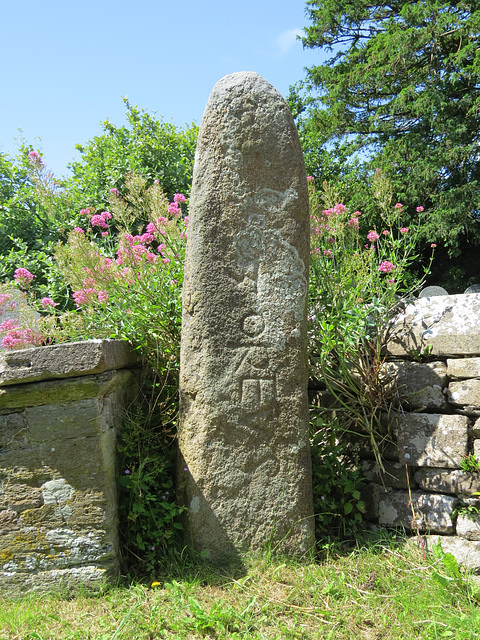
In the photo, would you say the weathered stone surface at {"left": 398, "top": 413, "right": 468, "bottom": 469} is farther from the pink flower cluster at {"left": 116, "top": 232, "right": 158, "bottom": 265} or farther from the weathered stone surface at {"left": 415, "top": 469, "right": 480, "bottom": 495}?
the pink flower cluster at {"left": 116, "top": 232, "right": 158, "bottom": 265}

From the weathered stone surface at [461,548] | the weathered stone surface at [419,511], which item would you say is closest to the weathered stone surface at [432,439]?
the weathered stone surface at [419,511]

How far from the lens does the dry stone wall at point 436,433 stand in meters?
2.54

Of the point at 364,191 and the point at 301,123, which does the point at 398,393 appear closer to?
the point at 364,191

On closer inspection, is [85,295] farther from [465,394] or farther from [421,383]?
[465,394]

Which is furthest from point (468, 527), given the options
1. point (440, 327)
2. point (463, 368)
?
point (440, 327)

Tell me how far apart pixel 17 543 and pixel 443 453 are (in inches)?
79.7

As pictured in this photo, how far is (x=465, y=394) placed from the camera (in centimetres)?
266

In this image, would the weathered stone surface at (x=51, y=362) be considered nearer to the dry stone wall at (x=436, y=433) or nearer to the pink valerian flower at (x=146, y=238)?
the pink valerian flower at (x=146, y=238)

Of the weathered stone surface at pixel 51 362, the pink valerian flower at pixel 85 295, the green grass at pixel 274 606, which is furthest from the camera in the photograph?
the pink valerian flower at pixel 85 295

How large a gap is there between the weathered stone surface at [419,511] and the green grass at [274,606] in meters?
0.20

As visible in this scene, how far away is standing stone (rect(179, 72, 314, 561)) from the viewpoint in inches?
96.2

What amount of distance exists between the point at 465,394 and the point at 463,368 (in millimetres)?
138

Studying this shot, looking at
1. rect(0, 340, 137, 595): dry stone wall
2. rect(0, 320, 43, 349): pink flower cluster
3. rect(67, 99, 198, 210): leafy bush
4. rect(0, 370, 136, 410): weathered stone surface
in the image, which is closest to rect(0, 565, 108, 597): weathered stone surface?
rect(0, 340, 137, 595): dry stone wall

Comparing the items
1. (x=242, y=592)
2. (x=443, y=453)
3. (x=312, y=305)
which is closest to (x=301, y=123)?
(x=312, y=305)
